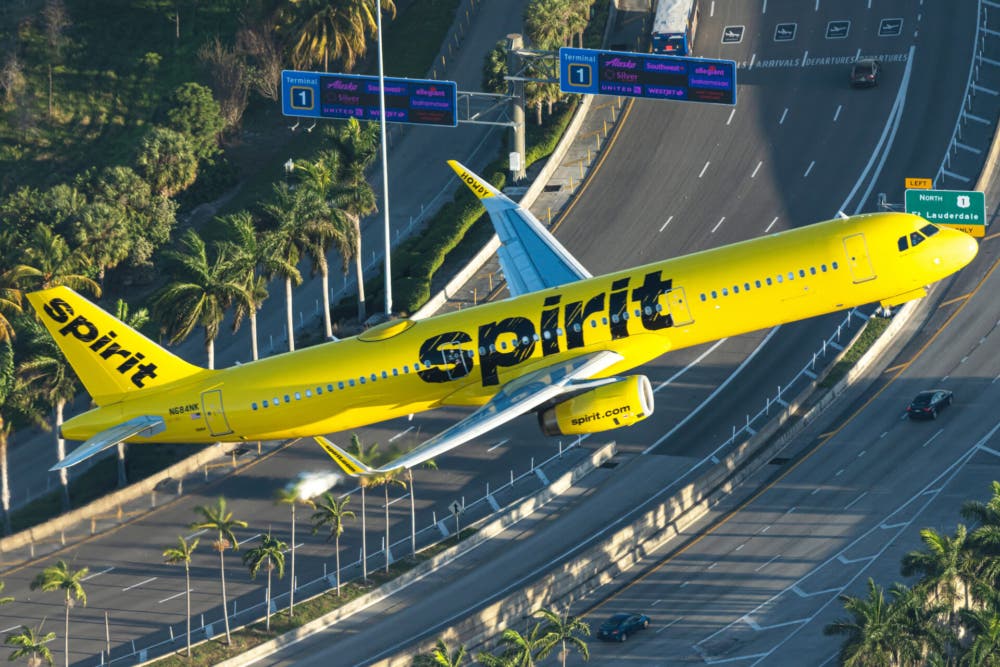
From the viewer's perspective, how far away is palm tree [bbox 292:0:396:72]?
148750 millimetres

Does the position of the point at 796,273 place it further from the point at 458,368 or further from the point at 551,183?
the point at 551,183

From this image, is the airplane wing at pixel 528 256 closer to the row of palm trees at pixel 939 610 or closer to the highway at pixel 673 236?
the highway at pixel 673 236


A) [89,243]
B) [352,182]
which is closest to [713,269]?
[352,182]

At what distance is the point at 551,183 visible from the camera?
135500 millimetres

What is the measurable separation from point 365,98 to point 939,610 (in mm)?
63360

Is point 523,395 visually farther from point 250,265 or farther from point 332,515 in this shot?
point 250,265

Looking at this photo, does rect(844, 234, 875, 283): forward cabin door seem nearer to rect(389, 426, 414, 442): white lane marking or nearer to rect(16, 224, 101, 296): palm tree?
rect(389, 426, 414, 442): white lane marking

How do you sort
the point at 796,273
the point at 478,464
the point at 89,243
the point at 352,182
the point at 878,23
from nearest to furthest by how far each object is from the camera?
the point at 796,273 → the point at 478,464 → the point at 352,182 → the point at 89,243 → the point at 878,23

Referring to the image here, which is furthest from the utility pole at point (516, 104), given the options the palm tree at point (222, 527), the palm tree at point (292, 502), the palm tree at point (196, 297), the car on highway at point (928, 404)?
the palm tree at point (222, 527)

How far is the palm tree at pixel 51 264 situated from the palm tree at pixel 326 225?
15.0 meters

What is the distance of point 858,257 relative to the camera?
80438mm

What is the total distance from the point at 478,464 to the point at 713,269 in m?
30.5

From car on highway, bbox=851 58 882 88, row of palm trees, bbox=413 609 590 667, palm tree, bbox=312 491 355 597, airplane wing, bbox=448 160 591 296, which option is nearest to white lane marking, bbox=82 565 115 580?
palm tree, bbox=312 491 355 597

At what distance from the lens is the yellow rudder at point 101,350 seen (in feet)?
263
